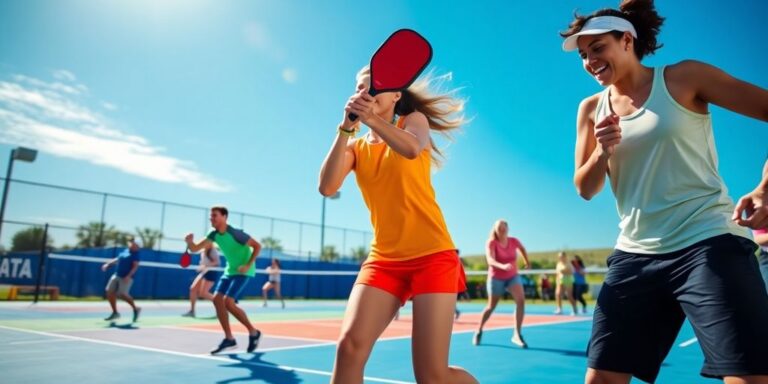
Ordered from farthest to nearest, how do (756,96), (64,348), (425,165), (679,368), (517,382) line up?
(64,348)
(679,368)
(517,382)
(425,165)
(756,96)

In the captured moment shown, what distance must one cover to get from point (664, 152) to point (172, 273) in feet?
79.4

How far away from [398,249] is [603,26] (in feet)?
4.93

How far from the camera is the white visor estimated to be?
7.92 feet

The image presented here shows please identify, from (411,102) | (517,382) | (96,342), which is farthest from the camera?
(96,342)

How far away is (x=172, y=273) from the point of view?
23.7 metres

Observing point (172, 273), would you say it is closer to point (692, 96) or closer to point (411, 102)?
point (411, 102)

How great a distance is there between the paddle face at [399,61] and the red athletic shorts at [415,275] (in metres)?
0.94

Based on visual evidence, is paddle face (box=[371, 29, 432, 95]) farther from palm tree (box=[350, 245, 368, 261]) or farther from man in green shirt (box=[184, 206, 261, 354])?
palm tree (box=[350, 245, 368, 261])

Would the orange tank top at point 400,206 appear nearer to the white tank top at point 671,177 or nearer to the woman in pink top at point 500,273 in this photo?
the white tank top at point 671,177

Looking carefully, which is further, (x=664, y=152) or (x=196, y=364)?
(x=196, y=364)

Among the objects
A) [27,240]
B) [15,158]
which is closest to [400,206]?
[15,158]

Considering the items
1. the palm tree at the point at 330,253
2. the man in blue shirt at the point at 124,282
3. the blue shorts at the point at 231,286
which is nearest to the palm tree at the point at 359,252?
the palm tree at the point at 330,253

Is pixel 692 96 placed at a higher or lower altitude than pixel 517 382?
higher

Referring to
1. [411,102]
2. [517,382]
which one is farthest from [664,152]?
[517,382]
